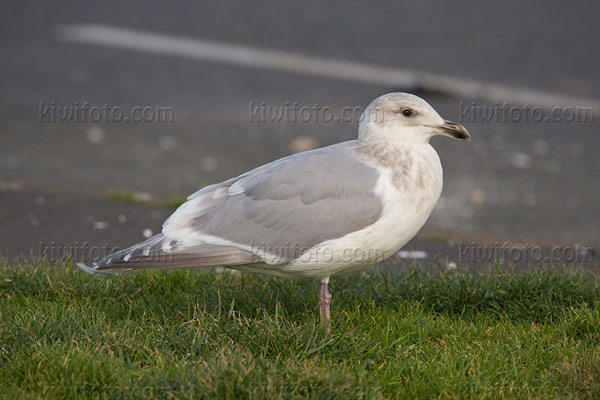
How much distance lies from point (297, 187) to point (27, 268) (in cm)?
196

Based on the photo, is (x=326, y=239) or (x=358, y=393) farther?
(x=326, y=239)

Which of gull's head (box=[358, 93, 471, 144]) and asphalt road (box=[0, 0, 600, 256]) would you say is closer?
gull's head (box=[358, 93, 471, 144])

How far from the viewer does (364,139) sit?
463cm

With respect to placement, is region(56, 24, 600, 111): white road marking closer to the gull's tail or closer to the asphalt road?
the asphalt road

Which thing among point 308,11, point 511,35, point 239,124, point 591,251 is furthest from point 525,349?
point 308,11

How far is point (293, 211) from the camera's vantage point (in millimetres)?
4395

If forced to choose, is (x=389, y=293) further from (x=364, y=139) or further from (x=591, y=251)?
(x=591, y=251)

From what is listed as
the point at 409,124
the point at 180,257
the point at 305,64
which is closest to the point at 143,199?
the point at 180,257

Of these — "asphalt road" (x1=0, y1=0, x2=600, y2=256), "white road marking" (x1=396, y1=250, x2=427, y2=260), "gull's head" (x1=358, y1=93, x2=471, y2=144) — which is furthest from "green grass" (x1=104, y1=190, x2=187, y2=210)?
"gull's head" (x1=358, y1=93, x2=471, y2=144)

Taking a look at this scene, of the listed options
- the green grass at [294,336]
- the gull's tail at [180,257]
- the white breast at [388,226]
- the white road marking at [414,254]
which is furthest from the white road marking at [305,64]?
the gull's tail at [180,257]

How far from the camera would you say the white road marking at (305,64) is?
9703mm

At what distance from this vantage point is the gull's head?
4.52 meters

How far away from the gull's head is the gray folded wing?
0.77 ft

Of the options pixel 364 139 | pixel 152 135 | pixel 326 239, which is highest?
pixel 364 139
